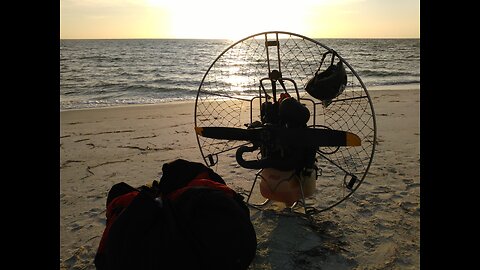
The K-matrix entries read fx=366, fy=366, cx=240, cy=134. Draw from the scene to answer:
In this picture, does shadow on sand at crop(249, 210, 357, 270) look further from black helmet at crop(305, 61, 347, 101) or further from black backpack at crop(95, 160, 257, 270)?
black helmet at crop(305, 61, 347, 101)

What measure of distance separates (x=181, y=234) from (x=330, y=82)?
5.41ft

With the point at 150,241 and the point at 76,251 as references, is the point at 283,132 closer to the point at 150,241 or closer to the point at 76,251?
the point at 150,241

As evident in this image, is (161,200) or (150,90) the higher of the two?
(150,90)

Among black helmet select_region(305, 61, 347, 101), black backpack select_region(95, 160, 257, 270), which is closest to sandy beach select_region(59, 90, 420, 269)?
black backpack select_region(95, 160, 257, 270)

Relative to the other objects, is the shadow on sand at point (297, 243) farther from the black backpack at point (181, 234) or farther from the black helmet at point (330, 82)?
the black helmet at point (330, 82)

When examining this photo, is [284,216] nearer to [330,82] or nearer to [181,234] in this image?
[330,82]

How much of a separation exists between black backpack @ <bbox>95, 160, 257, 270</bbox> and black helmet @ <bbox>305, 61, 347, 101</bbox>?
118cm

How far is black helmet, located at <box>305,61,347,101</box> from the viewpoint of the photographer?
9.27 feet

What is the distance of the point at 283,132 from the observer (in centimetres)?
286

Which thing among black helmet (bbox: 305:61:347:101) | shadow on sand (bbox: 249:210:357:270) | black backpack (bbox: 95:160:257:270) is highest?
black helmet (bbox: 305:61:347:101)

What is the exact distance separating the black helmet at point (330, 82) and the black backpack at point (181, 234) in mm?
1181
